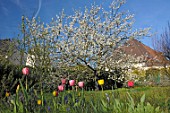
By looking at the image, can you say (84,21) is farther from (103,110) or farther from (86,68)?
(103,110)

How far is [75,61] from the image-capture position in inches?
561

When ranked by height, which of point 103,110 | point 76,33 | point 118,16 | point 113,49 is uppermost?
point 118,16

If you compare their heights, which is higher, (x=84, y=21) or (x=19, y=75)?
(x=84, y=21)

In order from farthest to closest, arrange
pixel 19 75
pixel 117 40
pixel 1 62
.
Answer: pixel 117 40
pixel 19 75
pixel 1 62

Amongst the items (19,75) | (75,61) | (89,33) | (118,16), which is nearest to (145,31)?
(118,16)

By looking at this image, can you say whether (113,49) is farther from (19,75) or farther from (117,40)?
(19,75)

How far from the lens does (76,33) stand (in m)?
13.9

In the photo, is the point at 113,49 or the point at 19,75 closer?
the point at 19,75

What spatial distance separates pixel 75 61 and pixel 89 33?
1.70 meters

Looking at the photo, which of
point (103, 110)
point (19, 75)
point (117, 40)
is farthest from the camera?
point (117, 40)

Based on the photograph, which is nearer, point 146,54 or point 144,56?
point 146,54

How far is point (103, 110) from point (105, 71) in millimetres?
11449

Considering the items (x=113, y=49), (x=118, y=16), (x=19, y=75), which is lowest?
(x=19, y=75)

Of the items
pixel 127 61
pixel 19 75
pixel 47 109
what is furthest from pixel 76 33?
pixel 47 109
